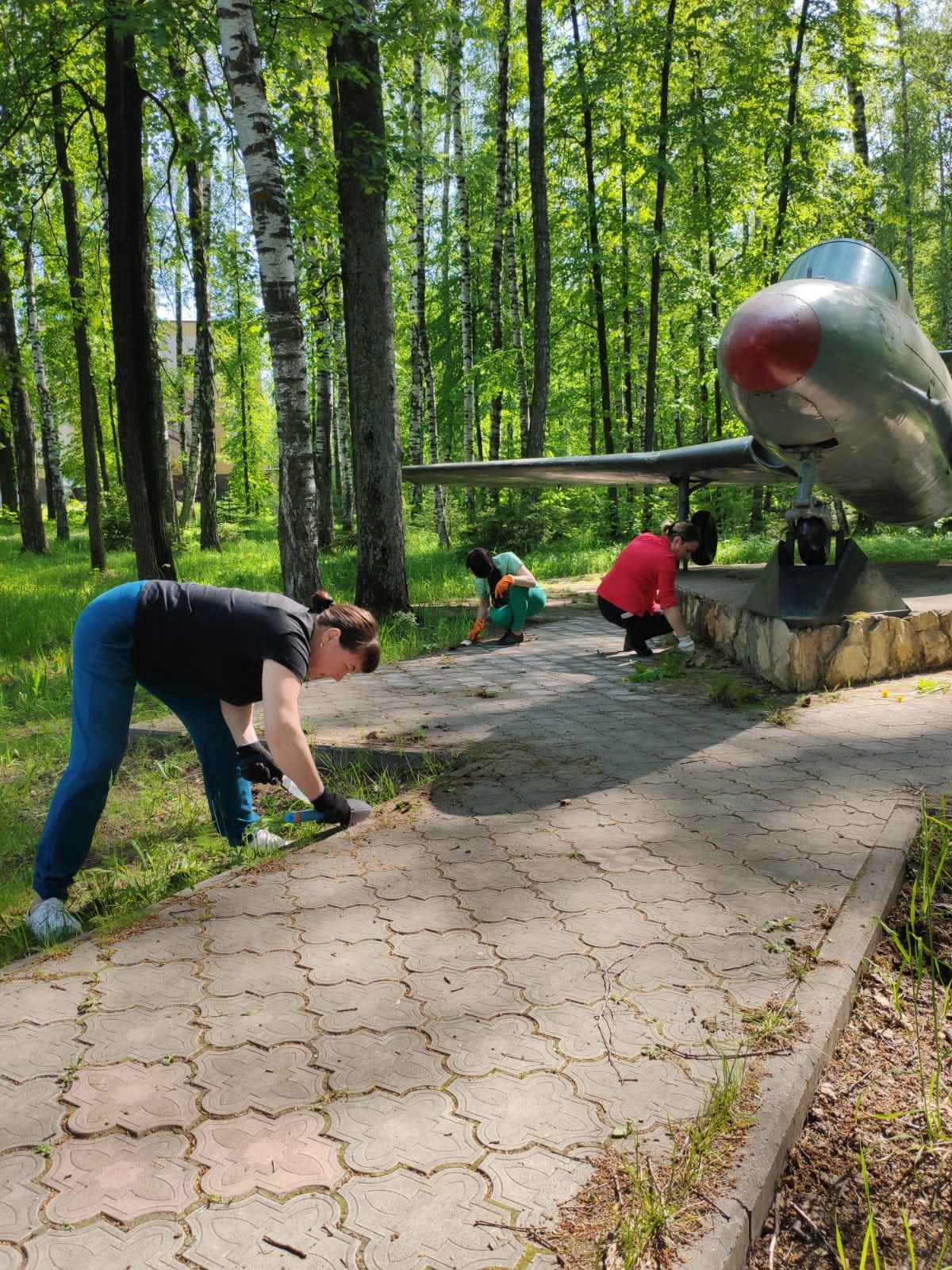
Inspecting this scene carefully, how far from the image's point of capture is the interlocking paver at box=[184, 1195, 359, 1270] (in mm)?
1500

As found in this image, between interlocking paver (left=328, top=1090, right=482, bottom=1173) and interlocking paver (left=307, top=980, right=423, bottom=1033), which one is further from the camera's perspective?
interlocking paver (left=307, top=980, right=423, bottom=1033)

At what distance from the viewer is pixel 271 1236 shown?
155 centimetres

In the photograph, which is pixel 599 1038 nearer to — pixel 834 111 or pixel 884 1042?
pixel 884 1042

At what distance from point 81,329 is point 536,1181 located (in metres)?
13.8

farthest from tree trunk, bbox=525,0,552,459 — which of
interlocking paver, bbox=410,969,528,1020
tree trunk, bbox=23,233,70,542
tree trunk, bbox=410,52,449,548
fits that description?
interlocking paver, bbox=410,969,528,1020

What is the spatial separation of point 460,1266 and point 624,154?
18.6m

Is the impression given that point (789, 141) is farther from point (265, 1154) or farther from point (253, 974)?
point (265, 1154)

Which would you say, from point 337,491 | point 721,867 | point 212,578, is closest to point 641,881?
point 721,867

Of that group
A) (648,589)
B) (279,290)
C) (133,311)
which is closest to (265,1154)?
(648,589)

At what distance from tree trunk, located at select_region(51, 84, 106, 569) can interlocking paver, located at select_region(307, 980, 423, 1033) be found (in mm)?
10595

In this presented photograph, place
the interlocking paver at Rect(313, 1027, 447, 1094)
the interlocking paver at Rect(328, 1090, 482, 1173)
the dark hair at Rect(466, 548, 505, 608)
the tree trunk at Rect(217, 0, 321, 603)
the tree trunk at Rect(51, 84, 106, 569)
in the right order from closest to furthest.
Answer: the interlocking paver at Rect(328, 1090, 482, 1173)
the interlocking paver at Rect(313, 1027, 447, 1094)
the tree trunk at Rect(217, 0, 321, 603)
the dark hair at Rect(466, 548, 505, 608)
the tree trunk at Rect(51, 84, 106, 569)

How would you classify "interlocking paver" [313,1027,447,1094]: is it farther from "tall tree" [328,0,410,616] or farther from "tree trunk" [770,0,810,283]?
"tree trunk" [770,0,810,283]

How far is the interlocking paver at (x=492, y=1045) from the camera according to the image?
6.68 ft

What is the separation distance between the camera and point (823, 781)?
4.05 meters
